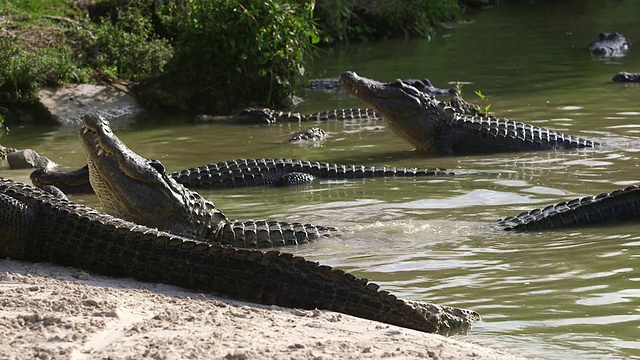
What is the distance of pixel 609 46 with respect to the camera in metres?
19.3

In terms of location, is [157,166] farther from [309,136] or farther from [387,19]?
[387,19]

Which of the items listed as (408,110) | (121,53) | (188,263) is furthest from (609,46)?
(188,263)

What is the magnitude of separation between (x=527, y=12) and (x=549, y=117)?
52.7 feet

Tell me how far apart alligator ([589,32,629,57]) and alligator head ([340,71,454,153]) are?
27.1 ft

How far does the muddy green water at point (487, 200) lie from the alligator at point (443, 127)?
25 cm

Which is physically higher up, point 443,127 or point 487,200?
point 443,127

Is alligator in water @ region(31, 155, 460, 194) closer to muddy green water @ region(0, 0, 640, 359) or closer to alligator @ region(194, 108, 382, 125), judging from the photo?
muddy green water @ region(0, 0, 640, 359)

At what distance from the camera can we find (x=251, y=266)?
4.84m

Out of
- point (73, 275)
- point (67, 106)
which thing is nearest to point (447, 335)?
point (73, 275)

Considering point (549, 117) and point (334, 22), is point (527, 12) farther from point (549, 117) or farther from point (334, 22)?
point (549, 117)

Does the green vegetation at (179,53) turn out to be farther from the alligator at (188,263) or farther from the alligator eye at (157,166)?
the alligator at (188,263)

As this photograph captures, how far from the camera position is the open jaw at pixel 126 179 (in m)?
6.54

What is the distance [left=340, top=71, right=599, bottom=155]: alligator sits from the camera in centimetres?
1106

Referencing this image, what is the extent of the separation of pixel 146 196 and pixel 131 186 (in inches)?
4.3
